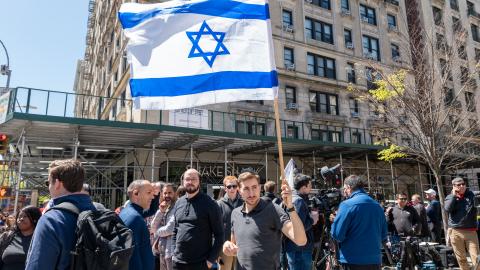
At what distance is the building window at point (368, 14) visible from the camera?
1248 inches

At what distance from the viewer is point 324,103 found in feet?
90.9

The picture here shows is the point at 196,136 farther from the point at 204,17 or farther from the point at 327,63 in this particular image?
the point at 327,63

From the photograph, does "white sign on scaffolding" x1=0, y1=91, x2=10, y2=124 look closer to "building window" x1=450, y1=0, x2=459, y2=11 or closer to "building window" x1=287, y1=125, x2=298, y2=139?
Answer: "building window" x1=287, y1=125, x2=298, y2=139

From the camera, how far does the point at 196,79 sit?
5504mm

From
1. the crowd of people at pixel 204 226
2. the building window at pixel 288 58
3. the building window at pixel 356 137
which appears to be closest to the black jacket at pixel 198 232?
the crowd of people at pixel 204 226

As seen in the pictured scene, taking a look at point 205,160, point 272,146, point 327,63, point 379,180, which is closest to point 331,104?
point 327,63

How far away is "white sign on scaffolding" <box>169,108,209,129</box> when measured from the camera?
19.7 meters

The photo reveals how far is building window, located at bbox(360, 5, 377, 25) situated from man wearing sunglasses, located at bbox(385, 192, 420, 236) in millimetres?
26066

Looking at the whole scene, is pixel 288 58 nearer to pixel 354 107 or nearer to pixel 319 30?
pixel 319 30

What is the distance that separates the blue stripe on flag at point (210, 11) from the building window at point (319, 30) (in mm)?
24055

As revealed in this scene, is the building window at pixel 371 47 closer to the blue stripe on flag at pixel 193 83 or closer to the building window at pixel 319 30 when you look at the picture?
the building window at pixel 319 30

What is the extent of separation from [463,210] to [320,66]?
21667 millimetres

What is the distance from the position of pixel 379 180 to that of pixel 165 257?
22745mm

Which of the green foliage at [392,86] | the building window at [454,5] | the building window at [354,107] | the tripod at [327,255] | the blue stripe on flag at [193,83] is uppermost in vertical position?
the building window at [454,5]
